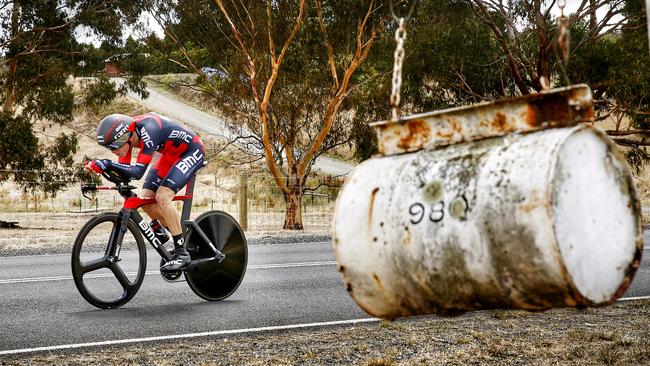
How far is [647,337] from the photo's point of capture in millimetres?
5543

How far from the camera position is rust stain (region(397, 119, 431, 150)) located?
128cm

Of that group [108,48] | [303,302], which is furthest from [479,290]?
[108,48]

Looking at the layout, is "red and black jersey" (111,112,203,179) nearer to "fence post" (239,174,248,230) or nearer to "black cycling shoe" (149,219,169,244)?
"black cycling shoe" (149,219,169,244)

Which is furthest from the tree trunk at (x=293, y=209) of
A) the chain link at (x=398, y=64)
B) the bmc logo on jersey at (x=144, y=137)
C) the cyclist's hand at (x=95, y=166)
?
the chain link at (x=398, y=64)

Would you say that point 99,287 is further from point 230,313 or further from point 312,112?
point 312,112

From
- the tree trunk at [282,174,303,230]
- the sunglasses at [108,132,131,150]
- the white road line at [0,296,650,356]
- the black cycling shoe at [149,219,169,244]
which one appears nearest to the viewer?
the white road line at [0,296,650,356]

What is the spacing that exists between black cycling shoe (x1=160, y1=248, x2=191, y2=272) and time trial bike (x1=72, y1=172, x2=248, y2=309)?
0.05 metres

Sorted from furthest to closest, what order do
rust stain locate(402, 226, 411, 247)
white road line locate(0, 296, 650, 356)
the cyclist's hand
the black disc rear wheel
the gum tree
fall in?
1. the gum tree
2. the black disc rear wheel
3. white road line locate(0, 296, 650, 356)
4. the cyclist's hand
5. rust stain locate(402, 226, 411, 247)

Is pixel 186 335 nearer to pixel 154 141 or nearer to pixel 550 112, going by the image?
pixel 154 141

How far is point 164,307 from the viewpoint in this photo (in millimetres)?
7766

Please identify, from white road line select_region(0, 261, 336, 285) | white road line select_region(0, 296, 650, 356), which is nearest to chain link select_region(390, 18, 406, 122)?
white road line select_region(0, 296, 650, 356)

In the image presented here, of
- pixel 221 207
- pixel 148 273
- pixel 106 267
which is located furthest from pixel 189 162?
pixel 221 207

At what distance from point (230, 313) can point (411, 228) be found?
6.26m

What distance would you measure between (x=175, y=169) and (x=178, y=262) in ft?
2.65
